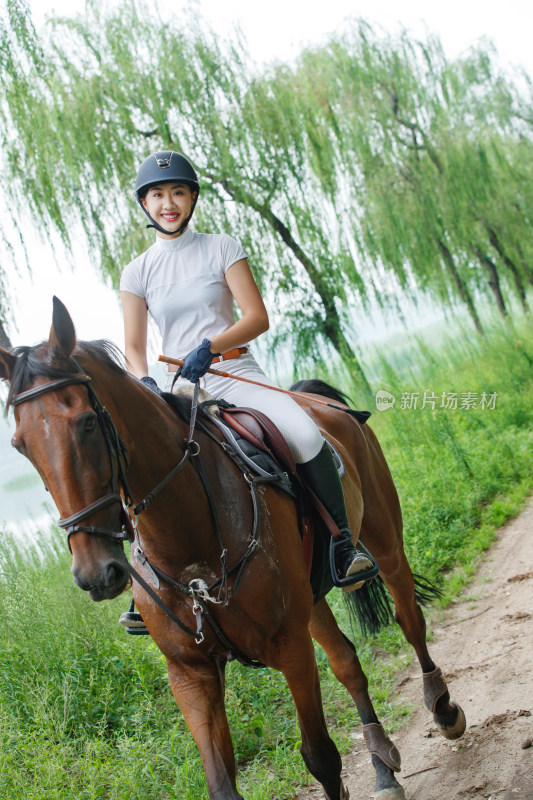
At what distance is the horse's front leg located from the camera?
8.39 feet

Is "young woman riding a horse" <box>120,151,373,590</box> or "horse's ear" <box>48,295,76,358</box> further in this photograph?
"young woman riding a horse" <box>120,151,373,590</box>

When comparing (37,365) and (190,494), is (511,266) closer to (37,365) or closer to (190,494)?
→ (190,494)

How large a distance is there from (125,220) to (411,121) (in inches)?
271

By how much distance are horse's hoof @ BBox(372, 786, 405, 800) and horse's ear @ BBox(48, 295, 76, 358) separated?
105 inches

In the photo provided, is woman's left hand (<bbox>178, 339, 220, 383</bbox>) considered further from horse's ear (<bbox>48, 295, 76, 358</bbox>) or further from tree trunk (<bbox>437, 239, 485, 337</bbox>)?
tree trunk (<bbox>437, 239, 485, 337</bbox>)

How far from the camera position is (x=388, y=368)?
10.9 meters

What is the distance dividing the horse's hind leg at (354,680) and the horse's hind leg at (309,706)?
62cm

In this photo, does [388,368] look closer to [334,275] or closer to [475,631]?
[334,275]

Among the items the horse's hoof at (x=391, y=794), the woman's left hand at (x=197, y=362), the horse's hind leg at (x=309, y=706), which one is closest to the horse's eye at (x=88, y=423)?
the woman's left hand at (x=197, y=362)

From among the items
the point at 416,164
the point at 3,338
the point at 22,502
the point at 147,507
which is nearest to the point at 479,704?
the point at 147,507

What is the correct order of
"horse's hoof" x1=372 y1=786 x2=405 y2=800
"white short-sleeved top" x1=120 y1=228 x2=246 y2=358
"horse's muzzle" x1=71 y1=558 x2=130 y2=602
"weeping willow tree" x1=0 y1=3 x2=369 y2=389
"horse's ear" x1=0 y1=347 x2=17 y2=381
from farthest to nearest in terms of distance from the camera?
"weeping willow tree" x1=0 y1=3 x2=369 y2=389 → "horse's hoof" x1=372 y1=786 x2=405 y2=800 → "white short-sleeved top" x1=120 y1=228 x2=246 y2=358 → "horse's ear" x1=0 y1=347 x2=17 y2=381 → "horse's muzzle" x1=71 y1=558 x2=130 y2=602

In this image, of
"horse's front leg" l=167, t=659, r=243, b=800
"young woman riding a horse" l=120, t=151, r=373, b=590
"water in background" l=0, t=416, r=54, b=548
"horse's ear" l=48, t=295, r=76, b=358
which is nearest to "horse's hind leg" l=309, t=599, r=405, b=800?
"young woman riding a horse" l=120, t=151, r=373, b=590

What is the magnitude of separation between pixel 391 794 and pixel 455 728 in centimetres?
62

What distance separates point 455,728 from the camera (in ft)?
12.5
